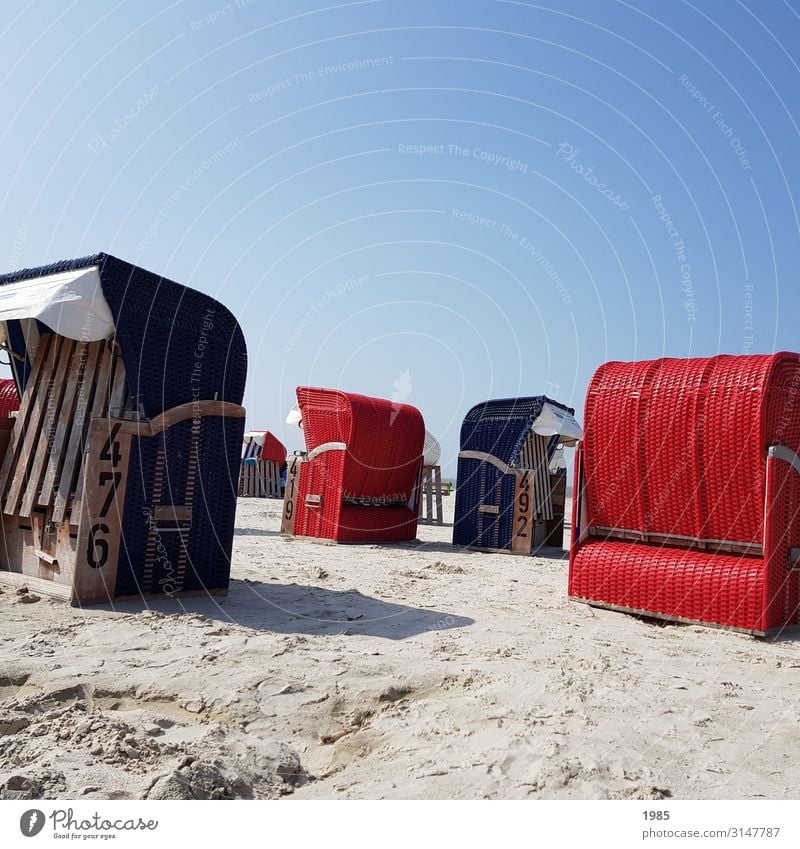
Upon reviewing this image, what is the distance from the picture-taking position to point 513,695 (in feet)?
10.8

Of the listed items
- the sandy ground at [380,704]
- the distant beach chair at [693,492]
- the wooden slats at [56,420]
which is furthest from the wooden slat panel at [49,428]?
the distant beach chair at [693,492]

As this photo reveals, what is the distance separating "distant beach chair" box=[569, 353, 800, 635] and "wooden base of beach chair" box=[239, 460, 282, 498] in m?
22.3

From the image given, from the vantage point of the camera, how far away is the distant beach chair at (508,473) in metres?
10.9

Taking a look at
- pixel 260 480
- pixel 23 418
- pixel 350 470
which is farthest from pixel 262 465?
pixel 23 418

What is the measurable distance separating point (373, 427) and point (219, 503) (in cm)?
535

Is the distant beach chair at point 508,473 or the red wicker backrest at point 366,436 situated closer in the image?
the red wicker backrest at point 366,436

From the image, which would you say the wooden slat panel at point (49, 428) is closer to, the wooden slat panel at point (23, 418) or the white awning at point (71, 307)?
the wooden slat panel at point (23, 418)

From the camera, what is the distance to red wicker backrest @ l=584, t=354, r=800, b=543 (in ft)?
17.2

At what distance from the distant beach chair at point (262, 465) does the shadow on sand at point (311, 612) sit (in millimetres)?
21903

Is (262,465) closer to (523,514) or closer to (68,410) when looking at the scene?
(523,514)

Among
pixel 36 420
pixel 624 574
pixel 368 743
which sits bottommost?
pixel 368 743

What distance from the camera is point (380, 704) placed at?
10.4 ft
